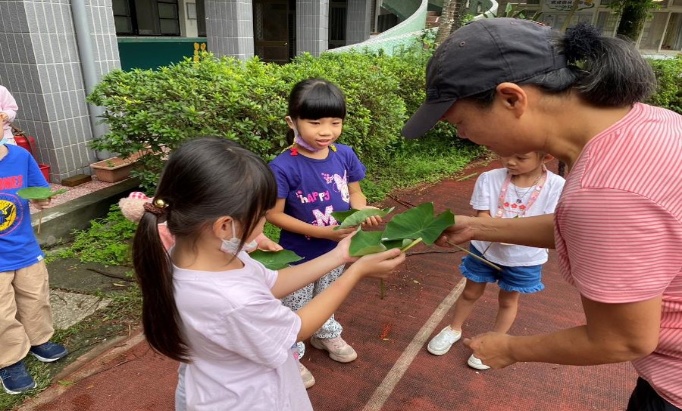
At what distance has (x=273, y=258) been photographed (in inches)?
79.3

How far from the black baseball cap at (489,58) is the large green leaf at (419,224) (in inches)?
29.5

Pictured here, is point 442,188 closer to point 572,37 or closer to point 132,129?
point 132,129

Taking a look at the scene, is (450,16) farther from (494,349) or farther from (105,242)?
(494,349)

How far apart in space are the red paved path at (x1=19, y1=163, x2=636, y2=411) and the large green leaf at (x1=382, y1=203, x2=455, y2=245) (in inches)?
47.9

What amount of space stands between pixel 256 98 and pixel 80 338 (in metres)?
2.39

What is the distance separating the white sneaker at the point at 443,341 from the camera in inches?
123

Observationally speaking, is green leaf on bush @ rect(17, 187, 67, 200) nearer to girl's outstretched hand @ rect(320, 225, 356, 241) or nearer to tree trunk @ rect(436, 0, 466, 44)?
girl's outstretched hand @ rect(320, 225, 356, 241)

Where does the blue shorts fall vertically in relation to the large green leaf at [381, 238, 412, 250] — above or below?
below

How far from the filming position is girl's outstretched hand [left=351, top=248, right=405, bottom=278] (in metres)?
1.77

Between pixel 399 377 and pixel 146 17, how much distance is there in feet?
33.9

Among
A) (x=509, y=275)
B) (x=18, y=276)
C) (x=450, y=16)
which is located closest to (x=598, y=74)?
(x=509, y=275)

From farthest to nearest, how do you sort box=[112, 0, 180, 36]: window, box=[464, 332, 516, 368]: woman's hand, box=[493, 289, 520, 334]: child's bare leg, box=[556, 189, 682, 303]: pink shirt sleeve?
box=[112, 0, 180, 36]: window → box=[493, 289, 520, 334]: child's bare leg → box=[464, 332, 516, 368]: woman's hand → box=[556, 189, 682, 303]: pink shirt sleeve

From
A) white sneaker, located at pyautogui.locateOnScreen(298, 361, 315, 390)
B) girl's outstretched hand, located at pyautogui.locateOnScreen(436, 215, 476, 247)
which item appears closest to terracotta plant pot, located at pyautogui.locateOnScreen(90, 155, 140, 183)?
white sneaker, located at pyautogui.locateOnScreen(298, 361, 315, 390)

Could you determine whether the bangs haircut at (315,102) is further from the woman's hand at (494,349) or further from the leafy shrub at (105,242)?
the leafy shrub at (105,242)
